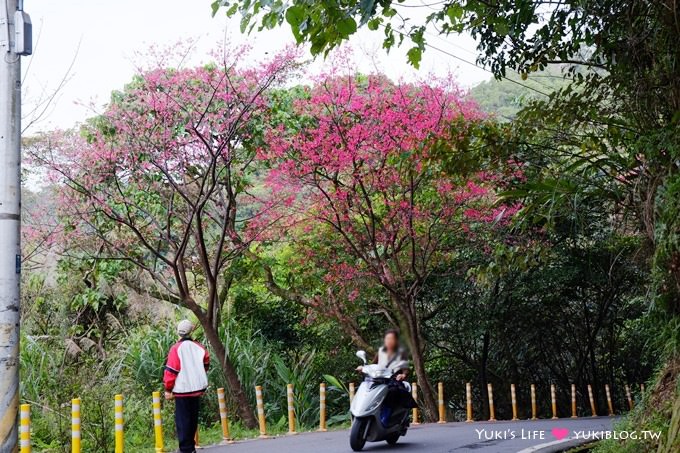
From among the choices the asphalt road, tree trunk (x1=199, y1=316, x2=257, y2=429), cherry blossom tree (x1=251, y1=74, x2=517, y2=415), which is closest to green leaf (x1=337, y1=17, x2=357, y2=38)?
the asphalt road

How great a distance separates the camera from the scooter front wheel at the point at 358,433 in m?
9.98

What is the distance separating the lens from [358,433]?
9977mm

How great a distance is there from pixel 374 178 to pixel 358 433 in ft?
22.9

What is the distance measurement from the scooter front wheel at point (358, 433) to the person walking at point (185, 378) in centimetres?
206

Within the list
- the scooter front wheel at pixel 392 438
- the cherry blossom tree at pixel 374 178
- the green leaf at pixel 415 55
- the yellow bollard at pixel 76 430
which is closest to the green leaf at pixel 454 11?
the green leaf at pixel 415 55

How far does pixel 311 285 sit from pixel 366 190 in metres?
4.48

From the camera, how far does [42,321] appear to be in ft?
59.6

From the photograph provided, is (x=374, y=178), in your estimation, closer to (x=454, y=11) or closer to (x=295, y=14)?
(x=454, y=11)

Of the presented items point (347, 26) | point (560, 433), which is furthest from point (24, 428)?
point (560, 433)

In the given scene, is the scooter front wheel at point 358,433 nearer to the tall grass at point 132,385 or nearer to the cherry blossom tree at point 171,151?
the tall grass at point 132,385

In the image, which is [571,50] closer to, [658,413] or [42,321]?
[658,413]

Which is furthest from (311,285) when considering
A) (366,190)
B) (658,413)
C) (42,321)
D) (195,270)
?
(658,413)

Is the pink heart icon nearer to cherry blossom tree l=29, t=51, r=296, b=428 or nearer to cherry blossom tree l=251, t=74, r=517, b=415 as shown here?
cherry blossom tree l=251, t=74, r=517, b=415

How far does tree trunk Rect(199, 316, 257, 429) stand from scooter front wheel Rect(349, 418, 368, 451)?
5.32 meters
